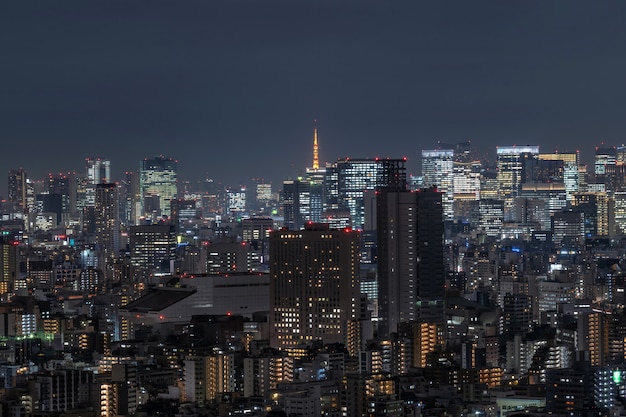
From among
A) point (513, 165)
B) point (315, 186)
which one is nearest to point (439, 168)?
point (513, 165)

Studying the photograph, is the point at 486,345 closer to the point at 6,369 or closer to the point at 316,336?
the point at 316,336

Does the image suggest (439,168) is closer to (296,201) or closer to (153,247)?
(296,201)

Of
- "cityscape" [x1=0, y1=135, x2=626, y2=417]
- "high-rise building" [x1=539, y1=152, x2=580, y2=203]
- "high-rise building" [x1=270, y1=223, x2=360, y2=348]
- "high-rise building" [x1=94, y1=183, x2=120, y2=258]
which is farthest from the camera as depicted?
"high-rise building" [x1=539, y1=152, x2=580, y2=203]

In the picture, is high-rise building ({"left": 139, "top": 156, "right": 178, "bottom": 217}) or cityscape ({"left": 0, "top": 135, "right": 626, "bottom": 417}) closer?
cityscape ({"left": 0, "top": 135, "right": 626, "bottom": 417})

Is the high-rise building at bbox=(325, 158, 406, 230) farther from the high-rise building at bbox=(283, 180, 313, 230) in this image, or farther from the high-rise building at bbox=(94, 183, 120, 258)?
the high-rise building at bbox=(94, 183, 120, 258)

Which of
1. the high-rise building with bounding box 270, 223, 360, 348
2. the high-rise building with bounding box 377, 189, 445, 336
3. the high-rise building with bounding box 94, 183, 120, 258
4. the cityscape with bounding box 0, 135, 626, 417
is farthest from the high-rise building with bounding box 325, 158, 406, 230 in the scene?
the high-rise building with bounding box 270, 223, 360, 348

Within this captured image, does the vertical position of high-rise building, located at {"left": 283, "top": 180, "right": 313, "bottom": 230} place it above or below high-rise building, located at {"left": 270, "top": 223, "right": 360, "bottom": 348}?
above

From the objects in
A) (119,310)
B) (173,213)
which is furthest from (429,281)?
(173,213)
